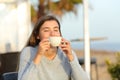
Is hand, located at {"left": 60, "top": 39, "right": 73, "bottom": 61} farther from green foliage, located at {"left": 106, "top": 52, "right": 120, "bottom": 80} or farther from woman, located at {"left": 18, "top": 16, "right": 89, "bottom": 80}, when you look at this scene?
green foliage, located at {"left": 106, "top": 52, "right": 120, "bottom": 80}

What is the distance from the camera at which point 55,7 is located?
12289 millimetres

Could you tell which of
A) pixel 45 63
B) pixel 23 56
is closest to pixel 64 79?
pixel 45 63

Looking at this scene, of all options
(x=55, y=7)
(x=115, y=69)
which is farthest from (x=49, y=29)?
(x=55, y=7)

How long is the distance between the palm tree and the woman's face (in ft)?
31.0

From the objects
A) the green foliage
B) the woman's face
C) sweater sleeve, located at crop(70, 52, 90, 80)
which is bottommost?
the green foliage

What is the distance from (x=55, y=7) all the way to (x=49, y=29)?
989 cm

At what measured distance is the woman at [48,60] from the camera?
2.33 metres

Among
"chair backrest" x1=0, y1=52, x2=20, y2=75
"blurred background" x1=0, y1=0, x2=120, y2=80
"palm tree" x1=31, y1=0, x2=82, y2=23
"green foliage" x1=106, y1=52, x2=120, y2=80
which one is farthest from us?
"palm tree" x1=31, y1=0, x2=82, y2=23

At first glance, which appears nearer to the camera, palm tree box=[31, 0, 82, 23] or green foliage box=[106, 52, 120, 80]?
green foliage box=[106, 52, 120, 80]

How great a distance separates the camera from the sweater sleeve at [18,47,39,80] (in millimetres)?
2305

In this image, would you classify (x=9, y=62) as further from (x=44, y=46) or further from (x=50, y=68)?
(x=44, y=46)

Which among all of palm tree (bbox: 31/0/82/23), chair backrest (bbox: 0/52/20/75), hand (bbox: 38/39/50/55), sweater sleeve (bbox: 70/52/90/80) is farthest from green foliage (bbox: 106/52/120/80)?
palm tree (bbox: 31/0/82/23)

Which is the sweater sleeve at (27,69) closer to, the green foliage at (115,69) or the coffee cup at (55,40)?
the coffee cup at (55,40)

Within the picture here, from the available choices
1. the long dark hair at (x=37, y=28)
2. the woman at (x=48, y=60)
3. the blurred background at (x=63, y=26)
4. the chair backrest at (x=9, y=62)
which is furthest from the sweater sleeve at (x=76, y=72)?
the chair backrest at (x=9, y=62)
